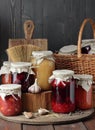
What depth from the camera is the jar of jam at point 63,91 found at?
106 cm

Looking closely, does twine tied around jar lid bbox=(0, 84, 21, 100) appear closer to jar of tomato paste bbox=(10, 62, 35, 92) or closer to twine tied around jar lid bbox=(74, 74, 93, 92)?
jar of tomato paste bbox=(10, 62, 35, 92)

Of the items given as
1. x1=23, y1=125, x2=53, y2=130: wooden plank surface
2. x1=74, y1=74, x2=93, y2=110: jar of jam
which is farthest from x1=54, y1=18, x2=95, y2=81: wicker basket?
x1=23, y1=125, x2=53, y2=130: wooden plank surface

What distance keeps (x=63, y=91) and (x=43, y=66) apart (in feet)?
0.45

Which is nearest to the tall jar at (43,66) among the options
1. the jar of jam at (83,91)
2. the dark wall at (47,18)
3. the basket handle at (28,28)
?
the jar of jam at (83,91)

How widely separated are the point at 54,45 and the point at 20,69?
2.16 feet

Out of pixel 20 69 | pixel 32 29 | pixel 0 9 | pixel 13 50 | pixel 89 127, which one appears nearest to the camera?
pixel 89 127

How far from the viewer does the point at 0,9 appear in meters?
1.72

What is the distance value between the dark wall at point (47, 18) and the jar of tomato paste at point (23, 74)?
618mm

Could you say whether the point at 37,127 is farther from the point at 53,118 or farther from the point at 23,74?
the point at 23,74

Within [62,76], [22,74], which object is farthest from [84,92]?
[22,74]

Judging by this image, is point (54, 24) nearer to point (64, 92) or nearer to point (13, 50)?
point (13, 50)

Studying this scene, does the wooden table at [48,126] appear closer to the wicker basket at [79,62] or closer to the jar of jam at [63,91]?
the jar of jam at [63,91]

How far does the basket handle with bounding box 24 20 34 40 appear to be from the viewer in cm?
158

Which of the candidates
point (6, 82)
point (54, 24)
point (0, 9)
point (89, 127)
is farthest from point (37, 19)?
point (89, 127)
